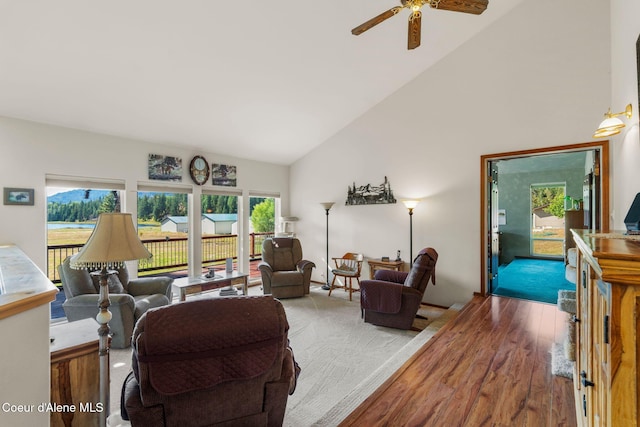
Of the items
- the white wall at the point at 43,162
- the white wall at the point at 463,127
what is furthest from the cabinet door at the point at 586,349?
the white wall at the point at 43,162

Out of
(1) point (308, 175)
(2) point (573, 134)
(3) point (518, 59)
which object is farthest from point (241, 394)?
(1) point (308, 175)

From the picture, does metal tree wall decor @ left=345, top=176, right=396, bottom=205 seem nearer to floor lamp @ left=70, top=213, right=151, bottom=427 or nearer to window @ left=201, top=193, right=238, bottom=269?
window @ left=201, top=193, right=238, bottom=269

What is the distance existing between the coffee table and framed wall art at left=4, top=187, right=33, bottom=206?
6.15 ft

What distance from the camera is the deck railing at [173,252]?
3.98 m

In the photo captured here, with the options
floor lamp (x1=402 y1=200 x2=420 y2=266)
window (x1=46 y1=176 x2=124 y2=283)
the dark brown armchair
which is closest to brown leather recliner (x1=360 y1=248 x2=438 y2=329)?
floor lamp (x1=402 y1=200 x2=420 y2=266)

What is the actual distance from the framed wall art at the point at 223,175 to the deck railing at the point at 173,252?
1.04 meters

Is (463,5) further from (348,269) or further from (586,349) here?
(348,269)

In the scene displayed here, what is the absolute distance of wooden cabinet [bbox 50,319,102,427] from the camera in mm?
1524

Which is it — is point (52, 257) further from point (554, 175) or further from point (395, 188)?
point (554, 175)

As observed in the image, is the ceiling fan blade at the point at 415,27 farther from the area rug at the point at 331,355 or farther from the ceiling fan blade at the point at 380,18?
the area rug at the point at 331,355

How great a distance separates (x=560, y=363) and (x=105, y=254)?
331cm

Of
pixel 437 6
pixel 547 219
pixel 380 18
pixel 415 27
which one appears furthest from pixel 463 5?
pixel 547 219

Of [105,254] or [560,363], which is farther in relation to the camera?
[560,363]

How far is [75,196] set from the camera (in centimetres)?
394
